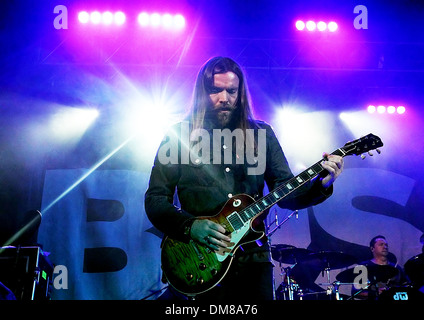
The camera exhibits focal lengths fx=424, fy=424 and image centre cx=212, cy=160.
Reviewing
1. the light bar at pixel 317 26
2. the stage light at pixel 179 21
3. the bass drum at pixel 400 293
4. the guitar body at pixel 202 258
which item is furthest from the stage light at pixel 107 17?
the bass drum at pixel 400 293

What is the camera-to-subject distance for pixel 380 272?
6500 millimetres

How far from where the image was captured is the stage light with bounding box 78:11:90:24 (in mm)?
7117

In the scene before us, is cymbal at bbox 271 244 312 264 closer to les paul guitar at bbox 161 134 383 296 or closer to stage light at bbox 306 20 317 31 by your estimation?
les paul guitar at bbox 161 134 383 296

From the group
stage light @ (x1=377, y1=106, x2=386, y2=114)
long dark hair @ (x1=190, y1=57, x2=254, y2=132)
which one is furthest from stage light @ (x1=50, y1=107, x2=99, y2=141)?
stage light @ (x1=377, y1=106, x2=386, y2=114)

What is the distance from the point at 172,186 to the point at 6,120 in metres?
5.55

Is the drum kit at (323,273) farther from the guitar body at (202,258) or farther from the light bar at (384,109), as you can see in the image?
the guitar body at (202,258)

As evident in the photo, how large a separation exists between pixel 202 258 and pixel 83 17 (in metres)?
5.91

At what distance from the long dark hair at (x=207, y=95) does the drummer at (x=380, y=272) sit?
408 cm

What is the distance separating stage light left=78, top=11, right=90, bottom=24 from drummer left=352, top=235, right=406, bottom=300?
236 inches

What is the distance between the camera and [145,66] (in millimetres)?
7598

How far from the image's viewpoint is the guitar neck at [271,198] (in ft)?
8.27

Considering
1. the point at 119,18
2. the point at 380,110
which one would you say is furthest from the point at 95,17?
the point at 380,110

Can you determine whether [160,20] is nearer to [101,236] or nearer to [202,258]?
[101,236]
